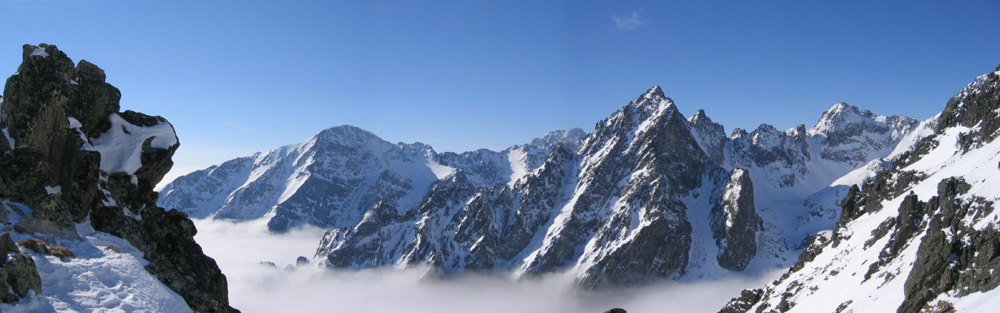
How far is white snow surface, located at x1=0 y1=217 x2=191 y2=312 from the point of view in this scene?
20.8 m

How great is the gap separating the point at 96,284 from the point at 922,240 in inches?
3253

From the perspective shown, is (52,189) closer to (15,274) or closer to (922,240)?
(15,274)

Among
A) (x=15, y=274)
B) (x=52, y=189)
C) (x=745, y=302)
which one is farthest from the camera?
(x=745, y=302)

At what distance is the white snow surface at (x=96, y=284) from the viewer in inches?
818

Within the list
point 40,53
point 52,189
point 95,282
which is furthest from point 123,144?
point 95,282

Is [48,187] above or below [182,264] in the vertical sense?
above

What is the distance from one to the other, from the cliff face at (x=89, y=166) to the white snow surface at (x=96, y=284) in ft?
3.89

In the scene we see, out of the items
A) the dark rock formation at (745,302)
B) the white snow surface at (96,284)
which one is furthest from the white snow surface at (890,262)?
the white snow surface at (96,284)

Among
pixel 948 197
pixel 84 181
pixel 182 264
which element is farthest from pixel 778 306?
pixel 84 181

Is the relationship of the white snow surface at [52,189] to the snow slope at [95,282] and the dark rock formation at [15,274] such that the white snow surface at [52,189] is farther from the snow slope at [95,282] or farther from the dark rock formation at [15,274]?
the dark rock formation at [15,274]

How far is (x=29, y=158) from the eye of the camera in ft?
87.4

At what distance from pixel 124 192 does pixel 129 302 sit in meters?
13.0

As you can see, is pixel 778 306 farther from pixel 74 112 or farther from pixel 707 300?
pixel 707 300

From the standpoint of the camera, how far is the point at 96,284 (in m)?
22.5
